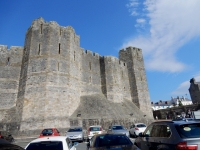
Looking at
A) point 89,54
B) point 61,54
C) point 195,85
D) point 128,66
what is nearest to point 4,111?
point 61,54

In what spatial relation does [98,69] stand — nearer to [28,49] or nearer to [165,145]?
[28,49]

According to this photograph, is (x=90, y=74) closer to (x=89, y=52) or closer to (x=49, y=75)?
(x=89, y=52)

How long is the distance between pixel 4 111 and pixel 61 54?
10765 mm

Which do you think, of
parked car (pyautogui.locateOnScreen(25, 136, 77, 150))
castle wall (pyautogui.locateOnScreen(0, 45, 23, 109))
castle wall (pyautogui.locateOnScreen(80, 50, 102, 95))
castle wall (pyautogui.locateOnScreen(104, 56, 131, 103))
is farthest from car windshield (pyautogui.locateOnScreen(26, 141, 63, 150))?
castle wall (pyautogui.locateOnScreen(104, 56, 131, 103))

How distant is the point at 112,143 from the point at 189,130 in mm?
2262

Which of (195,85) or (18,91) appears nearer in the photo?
(18,91)

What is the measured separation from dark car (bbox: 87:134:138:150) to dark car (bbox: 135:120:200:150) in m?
0.88

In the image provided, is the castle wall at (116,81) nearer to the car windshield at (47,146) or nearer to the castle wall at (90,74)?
the castle wall at (90,74)

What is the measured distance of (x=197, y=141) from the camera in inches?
153

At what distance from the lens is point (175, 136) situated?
14.3 feet

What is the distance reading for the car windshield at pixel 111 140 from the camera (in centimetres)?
505

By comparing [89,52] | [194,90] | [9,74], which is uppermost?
[89,52]

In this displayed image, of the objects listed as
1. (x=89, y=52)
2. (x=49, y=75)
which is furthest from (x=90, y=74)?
(x=49, y=75)

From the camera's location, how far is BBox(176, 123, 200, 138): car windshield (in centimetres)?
418
